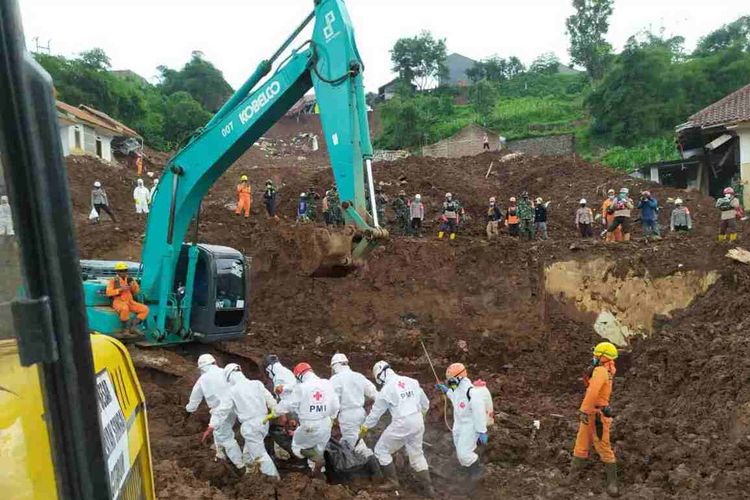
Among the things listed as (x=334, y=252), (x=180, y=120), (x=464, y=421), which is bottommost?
(x=464, y=421)

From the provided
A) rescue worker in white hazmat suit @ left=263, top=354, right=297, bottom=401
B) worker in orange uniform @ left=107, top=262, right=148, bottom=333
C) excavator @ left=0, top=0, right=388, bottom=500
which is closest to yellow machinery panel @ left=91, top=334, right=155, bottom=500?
excavator @ left=0, top=0, right=388, bottom=500

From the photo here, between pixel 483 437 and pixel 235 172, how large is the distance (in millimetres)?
26966

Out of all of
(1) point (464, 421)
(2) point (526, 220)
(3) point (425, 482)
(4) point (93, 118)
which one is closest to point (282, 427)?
(3) point (425, 482)

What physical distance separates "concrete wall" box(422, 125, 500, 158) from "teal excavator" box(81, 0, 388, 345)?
31.6 meters

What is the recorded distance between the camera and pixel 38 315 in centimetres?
154

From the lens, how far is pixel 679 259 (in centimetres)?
1370

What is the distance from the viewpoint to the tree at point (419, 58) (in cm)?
5509

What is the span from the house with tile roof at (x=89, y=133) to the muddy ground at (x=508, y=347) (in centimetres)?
1181

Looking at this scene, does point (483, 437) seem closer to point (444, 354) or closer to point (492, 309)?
point (444, 354)

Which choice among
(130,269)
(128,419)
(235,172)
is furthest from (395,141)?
(128,419)

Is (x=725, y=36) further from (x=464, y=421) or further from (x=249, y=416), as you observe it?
(x=249, y=416)

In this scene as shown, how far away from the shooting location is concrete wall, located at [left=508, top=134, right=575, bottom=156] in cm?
3916

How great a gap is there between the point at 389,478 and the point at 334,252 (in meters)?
3.15

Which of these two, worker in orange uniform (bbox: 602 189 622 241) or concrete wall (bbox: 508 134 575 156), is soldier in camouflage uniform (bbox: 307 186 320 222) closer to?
worker in orange uniform (bbox: 602 189 622 241)
